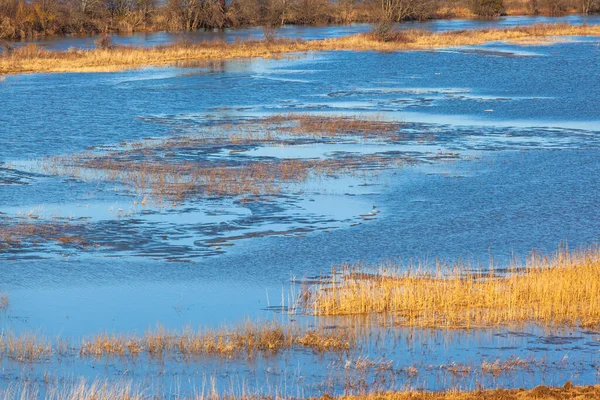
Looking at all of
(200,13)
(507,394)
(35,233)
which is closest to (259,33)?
(200,13)

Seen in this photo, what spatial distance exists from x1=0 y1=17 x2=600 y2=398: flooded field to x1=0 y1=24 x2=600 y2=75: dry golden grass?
1188 centimetres

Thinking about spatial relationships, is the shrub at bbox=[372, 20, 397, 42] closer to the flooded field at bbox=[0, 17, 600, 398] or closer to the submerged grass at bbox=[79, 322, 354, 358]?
the flooded field at bbox=[0, 17, 600, 398]

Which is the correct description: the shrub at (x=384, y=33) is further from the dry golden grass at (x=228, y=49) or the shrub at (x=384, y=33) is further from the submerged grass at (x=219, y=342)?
the submerged grass at (x=219, y=342)

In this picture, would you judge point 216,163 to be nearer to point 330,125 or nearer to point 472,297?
point 330,125

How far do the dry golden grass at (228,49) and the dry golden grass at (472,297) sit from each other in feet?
122

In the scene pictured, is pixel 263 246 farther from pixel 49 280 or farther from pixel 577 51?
pixel 577 51

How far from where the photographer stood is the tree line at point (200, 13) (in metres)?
76.5

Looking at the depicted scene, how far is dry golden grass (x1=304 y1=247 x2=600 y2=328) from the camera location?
1174 centimetres

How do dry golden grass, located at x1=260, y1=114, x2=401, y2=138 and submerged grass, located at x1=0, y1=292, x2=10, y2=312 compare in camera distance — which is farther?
dry golden grass, located at x1=260, y1=114, x2=401, y2=138

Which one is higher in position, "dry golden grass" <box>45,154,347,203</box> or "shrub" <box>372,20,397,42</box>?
"shrub" <box>372,20,397,42</box>

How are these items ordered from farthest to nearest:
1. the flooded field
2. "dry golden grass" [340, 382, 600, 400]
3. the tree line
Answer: the tree line < the flooded field < "dry golden grass" [340, 382, 600, 400]

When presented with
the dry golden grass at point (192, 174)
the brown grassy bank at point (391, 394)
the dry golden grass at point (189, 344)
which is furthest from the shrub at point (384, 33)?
the brown grassy bank at point (391, 394)

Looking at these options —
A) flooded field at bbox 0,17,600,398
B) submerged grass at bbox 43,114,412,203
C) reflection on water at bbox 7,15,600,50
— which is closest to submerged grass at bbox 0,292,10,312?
flooded field at bbox 0,17,600,398

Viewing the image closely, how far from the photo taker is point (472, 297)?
40.7 feet
